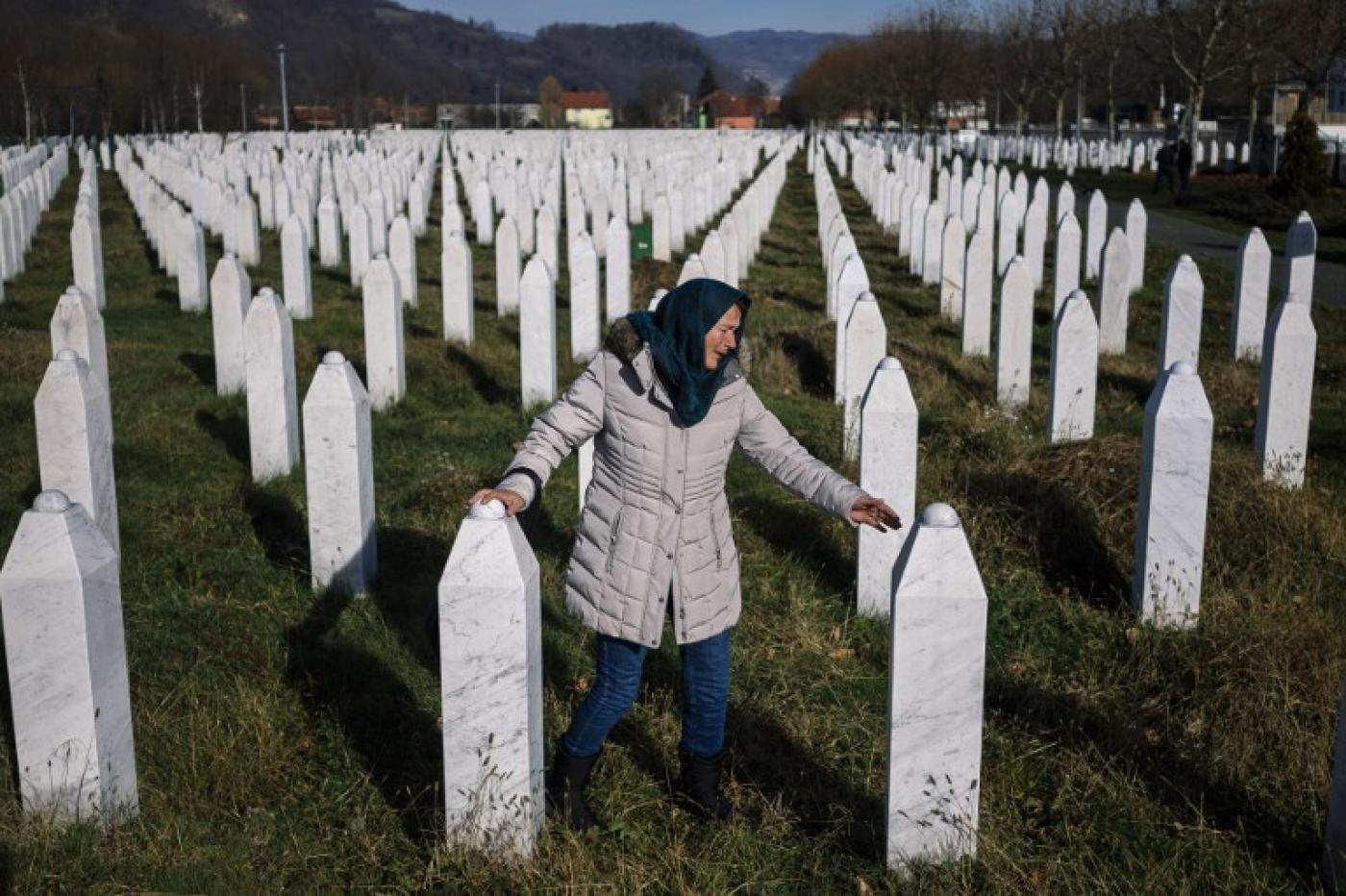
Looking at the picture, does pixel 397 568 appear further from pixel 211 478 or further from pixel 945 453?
pixel 945 453

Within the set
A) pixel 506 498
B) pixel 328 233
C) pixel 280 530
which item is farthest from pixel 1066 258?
pixel 506 498

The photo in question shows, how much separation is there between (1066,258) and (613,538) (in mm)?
9659

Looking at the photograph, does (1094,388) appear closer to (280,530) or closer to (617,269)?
(280,530)

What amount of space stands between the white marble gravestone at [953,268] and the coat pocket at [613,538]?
30.5ft

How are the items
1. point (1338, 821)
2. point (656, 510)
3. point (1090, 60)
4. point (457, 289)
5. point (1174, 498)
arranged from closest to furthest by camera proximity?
1. point (1338, 821)
2. point (656, 510)
3. point (1174, 498)
4. point (457, 289)
5. point (1090, 60)

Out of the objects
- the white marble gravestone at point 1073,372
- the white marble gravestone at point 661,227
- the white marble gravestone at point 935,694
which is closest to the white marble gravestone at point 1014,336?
the white marble gravestone at point 1073,372

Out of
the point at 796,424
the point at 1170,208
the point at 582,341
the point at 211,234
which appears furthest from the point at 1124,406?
the point at 1170,208

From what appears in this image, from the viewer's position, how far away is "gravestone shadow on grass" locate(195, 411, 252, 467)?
7.56 m

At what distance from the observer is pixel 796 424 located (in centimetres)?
810

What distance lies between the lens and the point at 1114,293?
10.6 metres

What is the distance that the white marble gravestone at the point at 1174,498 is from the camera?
16.4 ft

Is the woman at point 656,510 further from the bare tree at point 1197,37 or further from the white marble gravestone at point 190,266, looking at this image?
the bare tree at point 1197,37

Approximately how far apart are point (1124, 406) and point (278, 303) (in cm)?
519

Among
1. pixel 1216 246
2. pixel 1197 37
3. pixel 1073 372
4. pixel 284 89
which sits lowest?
pixel 1216 246
